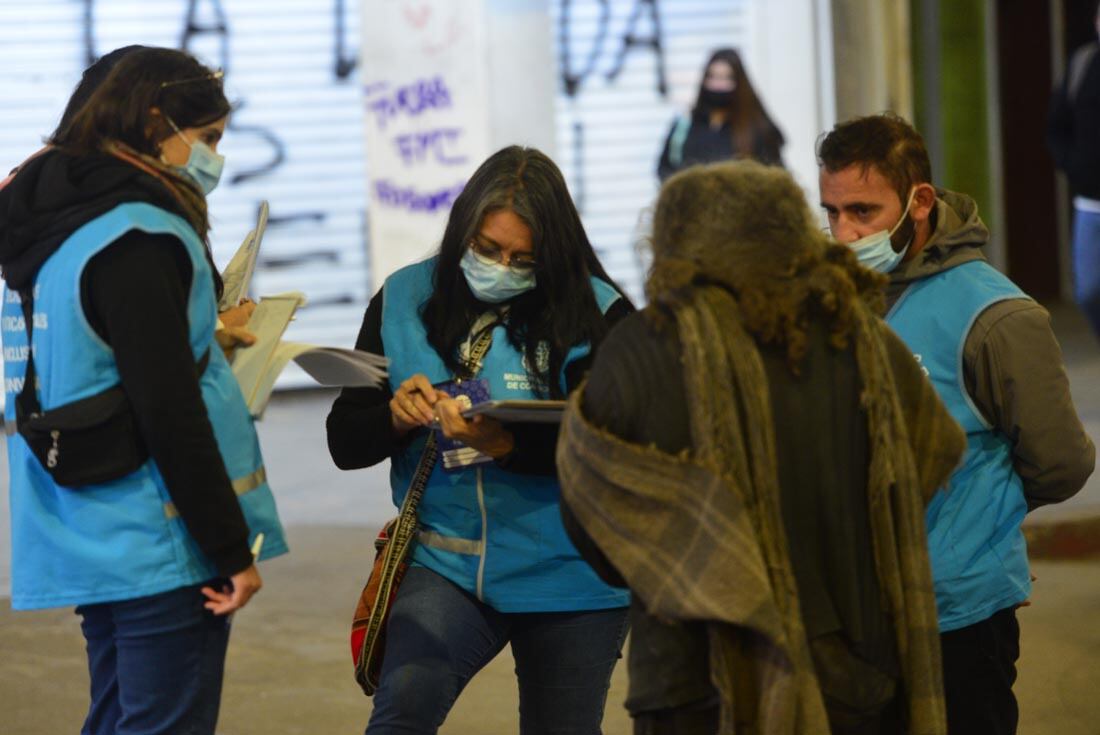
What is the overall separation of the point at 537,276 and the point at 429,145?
688cm

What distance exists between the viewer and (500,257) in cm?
348

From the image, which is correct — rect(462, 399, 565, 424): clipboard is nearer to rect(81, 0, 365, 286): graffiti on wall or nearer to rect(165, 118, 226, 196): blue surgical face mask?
rect(165, 118, 226, 196): blue surgical face mask

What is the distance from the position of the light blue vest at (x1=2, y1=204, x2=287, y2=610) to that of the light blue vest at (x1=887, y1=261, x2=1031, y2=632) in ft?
4.56

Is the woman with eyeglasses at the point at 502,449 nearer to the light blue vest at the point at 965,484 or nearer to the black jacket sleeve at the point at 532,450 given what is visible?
the black jacket sleeve at the point at 532,450

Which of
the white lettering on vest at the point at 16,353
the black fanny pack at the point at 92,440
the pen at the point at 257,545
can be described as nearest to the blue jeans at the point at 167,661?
the pen at the point at 257,545

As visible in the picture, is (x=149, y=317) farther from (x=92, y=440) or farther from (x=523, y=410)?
(x=523, y=410)

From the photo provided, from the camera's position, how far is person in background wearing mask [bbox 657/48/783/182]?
10492mm

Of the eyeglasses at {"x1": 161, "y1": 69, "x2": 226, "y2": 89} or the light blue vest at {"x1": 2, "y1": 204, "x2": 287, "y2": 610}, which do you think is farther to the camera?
the eyeglasses at {"x1": 161, "y1": 69, "x2": 226, "y2": 89}

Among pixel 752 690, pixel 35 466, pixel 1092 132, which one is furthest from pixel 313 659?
pixel 1092 132

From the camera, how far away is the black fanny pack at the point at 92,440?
2.85m

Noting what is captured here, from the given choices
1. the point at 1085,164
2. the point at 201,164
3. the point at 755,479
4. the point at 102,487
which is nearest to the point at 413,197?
the point at 1085,164

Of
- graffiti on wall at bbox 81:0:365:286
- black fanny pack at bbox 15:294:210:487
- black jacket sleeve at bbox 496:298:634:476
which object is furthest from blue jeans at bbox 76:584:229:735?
graffiti on wall at bbox 81:0:365:286

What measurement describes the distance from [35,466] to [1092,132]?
20.2 feet

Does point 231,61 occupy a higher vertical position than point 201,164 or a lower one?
higher
